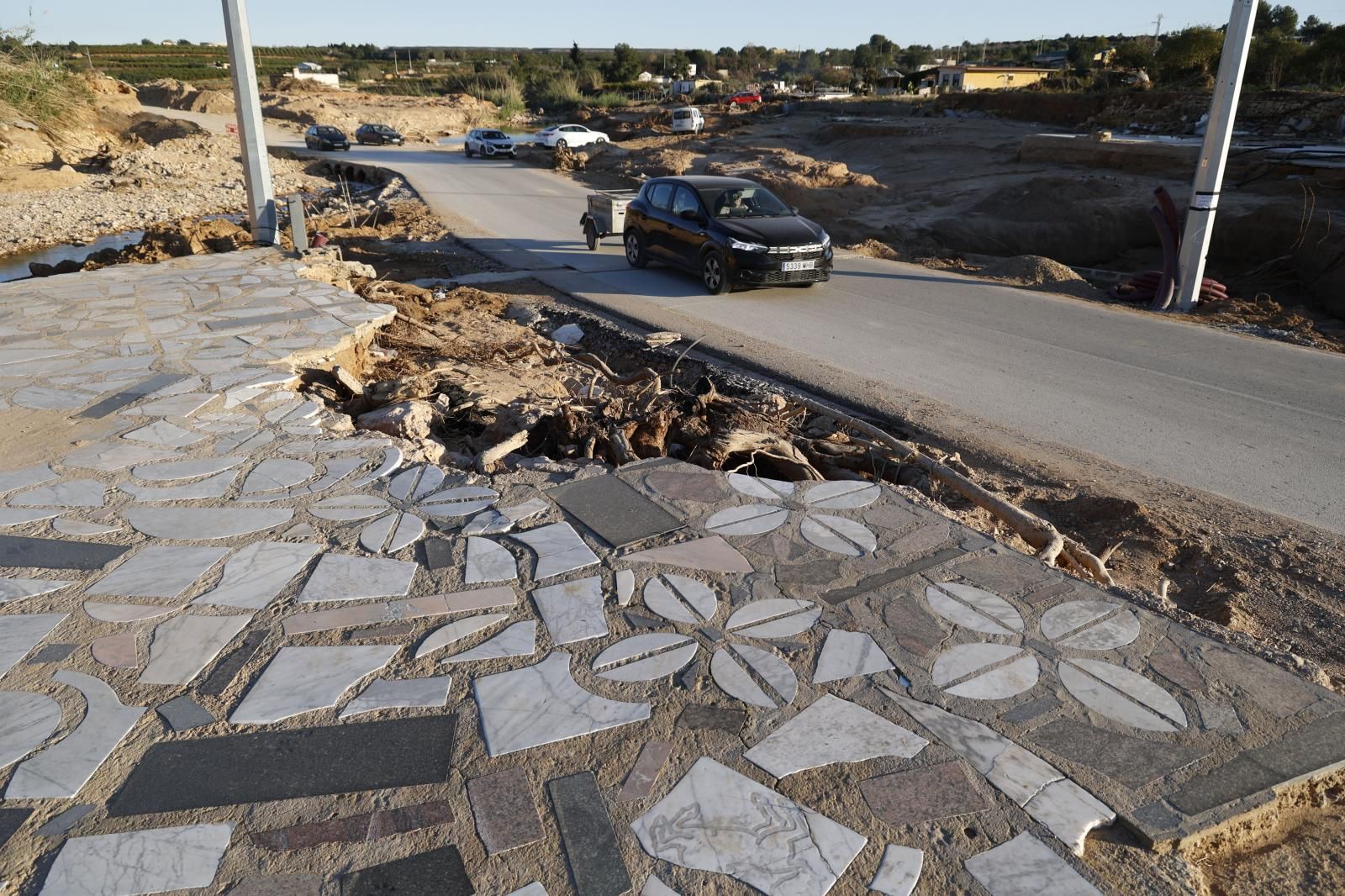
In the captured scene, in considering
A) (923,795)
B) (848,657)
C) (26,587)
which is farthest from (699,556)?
(26,587)

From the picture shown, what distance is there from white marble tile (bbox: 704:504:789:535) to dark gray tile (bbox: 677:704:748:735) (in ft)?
4.51

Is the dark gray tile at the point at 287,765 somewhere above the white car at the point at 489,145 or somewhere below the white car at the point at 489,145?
below

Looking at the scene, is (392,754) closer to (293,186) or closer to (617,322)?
(617,322)

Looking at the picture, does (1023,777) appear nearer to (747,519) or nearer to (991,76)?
(747,519)

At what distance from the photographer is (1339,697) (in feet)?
11.0

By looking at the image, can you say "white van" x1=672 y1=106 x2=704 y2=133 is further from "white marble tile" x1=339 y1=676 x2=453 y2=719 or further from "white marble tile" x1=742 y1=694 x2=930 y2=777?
"white marble tile" x1=742 y1=694 x2=930 y2=777

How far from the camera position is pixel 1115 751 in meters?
2.98

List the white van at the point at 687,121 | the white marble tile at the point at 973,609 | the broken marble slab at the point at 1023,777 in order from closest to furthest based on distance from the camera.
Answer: the broken marble slab at the point at 1023,777, the white marble tile at the point at 973,609, the white van at the point at 687,121

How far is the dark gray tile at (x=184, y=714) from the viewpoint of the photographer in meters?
3.01

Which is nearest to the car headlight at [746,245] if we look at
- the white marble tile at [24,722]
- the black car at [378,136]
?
the white marble tile at [24,722]

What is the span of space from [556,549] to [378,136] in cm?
4701

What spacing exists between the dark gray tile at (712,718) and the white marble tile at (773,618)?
487 millimetres

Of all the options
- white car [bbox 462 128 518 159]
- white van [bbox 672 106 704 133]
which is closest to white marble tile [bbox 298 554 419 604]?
white car [bbox 462 128 518 159]

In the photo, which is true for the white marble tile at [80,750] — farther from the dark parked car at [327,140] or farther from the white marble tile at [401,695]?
the dark parked car at [327,140]
